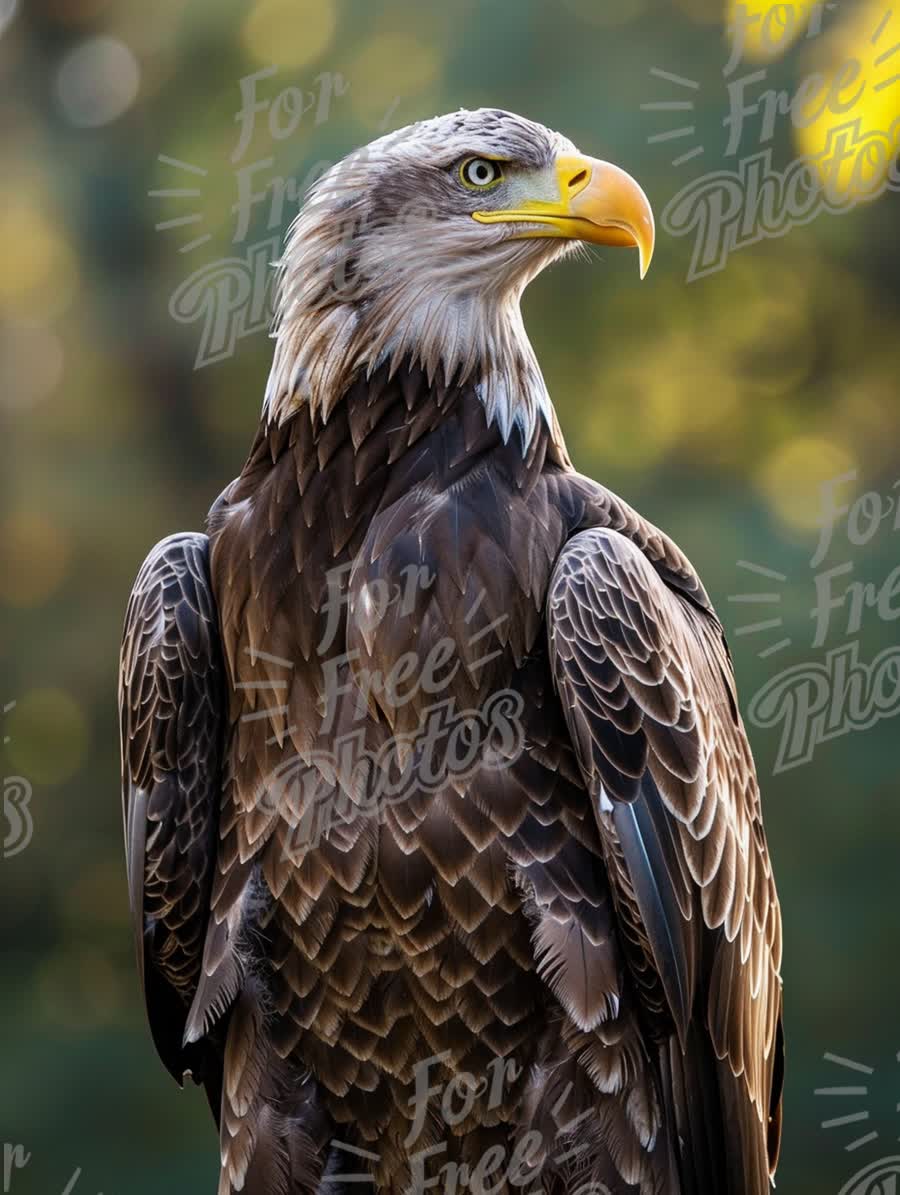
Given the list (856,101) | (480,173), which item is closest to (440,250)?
(480,173)

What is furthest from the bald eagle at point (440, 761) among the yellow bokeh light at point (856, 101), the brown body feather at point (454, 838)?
the yellow bokeh light at point (856, 101)

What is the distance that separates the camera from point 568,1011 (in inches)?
126

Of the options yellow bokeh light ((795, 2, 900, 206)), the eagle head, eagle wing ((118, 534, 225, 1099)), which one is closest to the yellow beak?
the eagle head

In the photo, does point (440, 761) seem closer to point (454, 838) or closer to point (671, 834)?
point (454, 838)

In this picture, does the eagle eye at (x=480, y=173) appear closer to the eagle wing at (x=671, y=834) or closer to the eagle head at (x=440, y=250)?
the eagle head at (x=440, y=250)

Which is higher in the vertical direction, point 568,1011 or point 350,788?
point 350,788

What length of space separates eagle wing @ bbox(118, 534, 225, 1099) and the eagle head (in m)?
0.49

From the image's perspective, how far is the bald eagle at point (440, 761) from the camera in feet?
10.6

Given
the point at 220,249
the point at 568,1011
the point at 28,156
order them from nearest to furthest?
the point at 568,1011
the point at 220,249
the point at 28,156

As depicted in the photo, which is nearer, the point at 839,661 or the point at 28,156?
the point at 839,661

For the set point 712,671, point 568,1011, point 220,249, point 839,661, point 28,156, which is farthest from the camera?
point 28,156

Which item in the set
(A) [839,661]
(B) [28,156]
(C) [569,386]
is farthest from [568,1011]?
(B) [28,156]

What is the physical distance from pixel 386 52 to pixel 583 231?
400 cm

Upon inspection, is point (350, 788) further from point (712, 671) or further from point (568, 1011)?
point (712, 671)
